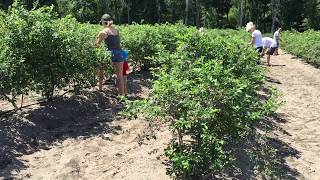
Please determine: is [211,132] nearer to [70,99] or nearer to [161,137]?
[161,137]

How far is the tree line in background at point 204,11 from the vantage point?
54406 millimetres

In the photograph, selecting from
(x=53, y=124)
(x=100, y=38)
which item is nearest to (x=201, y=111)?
(x=53, y=124)

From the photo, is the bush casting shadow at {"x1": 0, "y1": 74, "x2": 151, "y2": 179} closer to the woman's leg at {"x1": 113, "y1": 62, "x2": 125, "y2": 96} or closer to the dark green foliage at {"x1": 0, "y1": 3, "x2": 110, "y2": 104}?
the woman's leg at {"x1": 113, "y1": 62, "x2": 125, "y2": 96}

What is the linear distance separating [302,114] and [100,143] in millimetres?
4910

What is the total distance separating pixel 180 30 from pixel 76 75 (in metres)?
6.07

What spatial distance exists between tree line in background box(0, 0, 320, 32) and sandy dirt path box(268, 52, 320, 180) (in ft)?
120

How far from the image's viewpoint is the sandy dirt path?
7.33 metres

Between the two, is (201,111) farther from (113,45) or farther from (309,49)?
(309,49)

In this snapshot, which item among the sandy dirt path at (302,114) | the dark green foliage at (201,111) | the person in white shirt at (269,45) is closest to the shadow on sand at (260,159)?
the sandy dirt path at (302,114)

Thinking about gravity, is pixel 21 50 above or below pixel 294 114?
above

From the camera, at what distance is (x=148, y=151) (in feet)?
22.2

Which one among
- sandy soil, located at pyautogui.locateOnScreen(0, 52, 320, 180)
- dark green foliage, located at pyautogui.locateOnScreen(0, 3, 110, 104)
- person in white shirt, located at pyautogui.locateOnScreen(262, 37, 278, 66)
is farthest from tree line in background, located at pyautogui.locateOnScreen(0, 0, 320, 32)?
dark green foliage, located at pyautogui.locateOnScreen(0, 3, 110, 104)

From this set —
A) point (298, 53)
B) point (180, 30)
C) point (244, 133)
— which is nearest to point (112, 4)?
point (298, 53)

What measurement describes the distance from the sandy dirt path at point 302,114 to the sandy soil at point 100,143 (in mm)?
17
